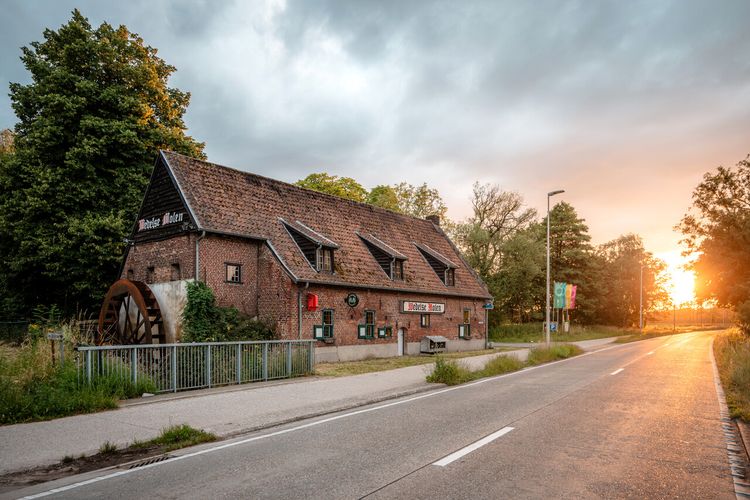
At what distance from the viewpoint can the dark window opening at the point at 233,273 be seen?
813 inches

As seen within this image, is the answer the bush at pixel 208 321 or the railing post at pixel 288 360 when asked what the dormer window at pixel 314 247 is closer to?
the bush at pixel 208 321

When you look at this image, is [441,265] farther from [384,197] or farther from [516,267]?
[384,197]

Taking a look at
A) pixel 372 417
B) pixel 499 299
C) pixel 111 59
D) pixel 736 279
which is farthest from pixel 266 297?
pixel 499 299

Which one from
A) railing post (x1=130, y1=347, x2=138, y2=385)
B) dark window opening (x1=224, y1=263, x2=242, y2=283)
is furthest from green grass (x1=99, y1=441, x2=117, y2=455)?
dark window opening (x1=224, y1=263, x2=242, y2=283)

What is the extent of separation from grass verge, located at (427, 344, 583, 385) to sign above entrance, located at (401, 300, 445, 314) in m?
7.20

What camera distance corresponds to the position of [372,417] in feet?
30.7

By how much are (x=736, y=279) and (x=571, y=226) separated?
3967cm

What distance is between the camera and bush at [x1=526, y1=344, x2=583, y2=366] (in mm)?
20814

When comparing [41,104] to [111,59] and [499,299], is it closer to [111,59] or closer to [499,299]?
[111,59]

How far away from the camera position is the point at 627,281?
7300cm

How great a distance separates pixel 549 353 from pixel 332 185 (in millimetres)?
29067

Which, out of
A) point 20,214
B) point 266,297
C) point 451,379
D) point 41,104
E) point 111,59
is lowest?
point 451,379

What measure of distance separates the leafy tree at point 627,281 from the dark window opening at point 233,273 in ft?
182

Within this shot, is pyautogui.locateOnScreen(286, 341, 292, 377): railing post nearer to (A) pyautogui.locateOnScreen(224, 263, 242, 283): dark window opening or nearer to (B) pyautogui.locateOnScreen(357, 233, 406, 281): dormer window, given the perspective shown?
(A) pyautogui.locateOnScreen(224, 263, 242, 283): dark window opening
